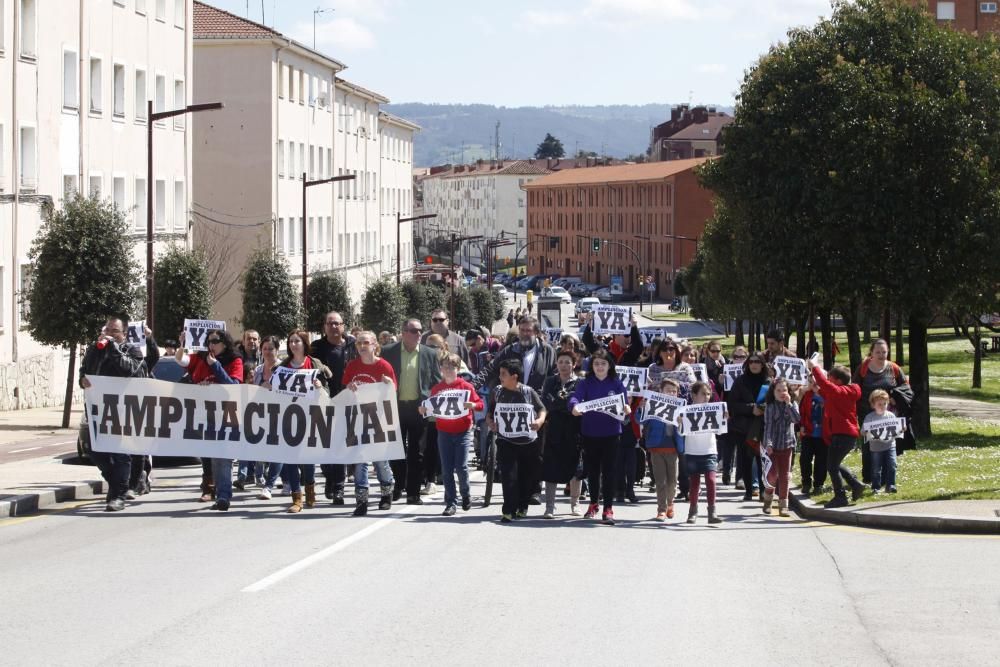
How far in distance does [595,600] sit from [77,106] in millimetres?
37018

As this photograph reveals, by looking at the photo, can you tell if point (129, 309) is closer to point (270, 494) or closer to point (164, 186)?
point (270, 494)

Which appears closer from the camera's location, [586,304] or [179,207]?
[179,207]

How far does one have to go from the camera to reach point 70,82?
43656 millimetres

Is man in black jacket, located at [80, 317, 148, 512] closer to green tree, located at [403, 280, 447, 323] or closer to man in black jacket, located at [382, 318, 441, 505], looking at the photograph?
man in black jacket, located at [382, 318, 441, 505]

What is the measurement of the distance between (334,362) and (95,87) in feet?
103

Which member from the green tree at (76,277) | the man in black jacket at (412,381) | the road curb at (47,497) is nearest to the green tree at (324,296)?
the green tree at (76,277)

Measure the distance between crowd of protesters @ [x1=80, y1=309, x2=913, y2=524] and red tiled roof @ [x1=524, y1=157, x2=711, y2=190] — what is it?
378ft

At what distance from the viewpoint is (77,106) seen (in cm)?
4422

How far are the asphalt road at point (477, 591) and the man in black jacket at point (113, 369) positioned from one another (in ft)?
2.53

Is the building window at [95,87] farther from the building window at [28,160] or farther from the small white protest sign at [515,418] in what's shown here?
the small white protest sign at [515,418]

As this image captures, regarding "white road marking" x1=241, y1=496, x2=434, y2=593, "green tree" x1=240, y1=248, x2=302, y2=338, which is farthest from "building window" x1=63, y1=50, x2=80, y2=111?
"white road marking" x1=241, y1=496, x2=434, y2=593

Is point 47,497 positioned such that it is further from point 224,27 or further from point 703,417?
point 224,27

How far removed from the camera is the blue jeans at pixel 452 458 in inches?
627

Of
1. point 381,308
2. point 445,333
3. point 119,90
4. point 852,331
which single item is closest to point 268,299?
point 119,90
